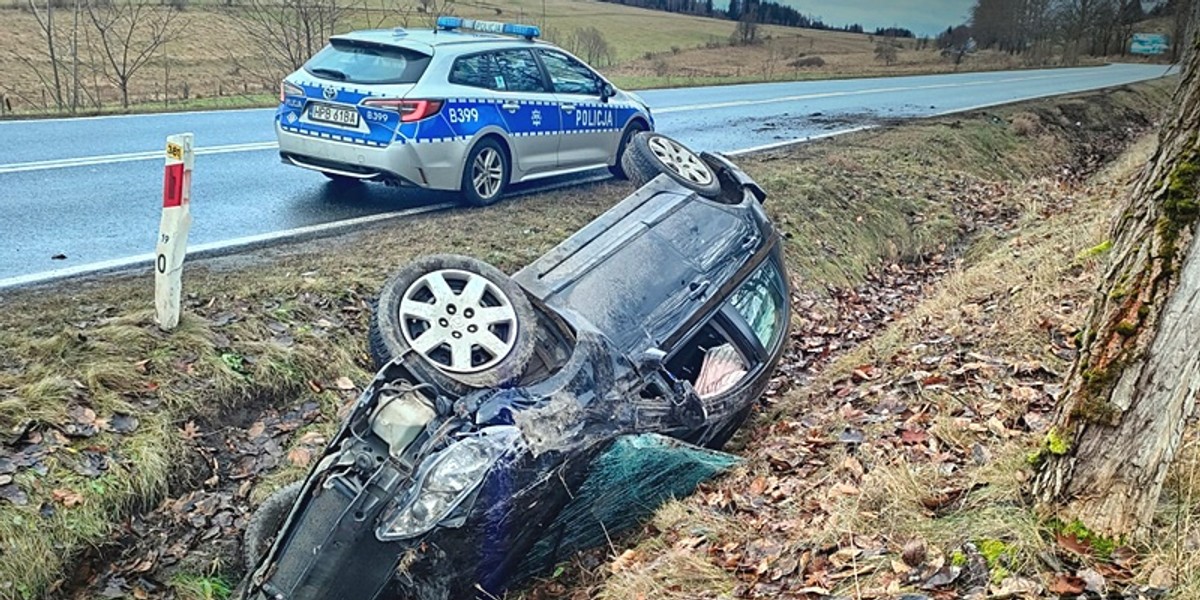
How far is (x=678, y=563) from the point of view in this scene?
3688 mm

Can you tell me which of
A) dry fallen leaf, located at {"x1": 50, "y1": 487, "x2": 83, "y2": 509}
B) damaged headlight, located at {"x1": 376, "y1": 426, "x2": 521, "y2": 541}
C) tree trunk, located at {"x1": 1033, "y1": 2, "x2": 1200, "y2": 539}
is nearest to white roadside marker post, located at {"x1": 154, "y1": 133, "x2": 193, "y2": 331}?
dry fallen leaf, located at {"x1": 50, "y1": 487, "x2": 83, "y2": 509}

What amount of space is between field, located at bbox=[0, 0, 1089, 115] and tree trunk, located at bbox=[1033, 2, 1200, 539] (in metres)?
14.2

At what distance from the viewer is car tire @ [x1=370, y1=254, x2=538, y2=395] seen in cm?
401

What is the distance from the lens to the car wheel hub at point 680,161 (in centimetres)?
609

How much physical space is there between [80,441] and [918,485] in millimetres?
4061

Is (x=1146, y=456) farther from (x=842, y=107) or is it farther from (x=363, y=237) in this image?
(x=842, y=107)

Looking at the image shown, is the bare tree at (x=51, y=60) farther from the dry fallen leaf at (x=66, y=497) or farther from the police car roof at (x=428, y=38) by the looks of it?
the dry fallen leaf at (x=66, y=497)

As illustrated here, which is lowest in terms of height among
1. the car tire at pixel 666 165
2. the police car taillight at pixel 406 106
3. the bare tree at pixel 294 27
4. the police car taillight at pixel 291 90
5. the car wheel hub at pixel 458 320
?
the car wheel hub at pixel 458 320

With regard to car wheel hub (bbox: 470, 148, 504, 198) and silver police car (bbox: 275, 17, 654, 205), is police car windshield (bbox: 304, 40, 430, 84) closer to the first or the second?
silver police car (bbox: 275, 17, 654, 205)

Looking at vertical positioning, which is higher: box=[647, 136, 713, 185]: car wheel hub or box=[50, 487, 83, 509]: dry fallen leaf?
box=[647, 136, 713, 185]: car wheel hub

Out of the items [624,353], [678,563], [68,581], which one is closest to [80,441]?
[68,581]

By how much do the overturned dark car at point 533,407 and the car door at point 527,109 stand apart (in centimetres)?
321

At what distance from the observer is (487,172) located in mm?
8781

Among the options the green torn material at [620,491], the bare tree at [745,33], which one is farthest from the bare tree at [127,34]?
the bare tree at [745,33]
